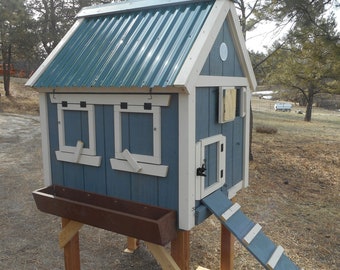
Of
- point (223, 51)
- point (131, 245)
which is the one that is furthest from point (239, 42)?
point (131, 245)

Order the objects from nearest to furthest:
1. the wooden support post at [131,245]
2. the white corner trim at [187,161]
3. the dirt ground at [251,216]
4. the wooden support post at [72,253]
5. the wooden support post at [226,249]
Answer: the white corner trim at [187,161] → the wooden support post at [72,253] → the wooden support post at [226,249] → the dirt ground at [251,216] → the wooden support post at [131,245]

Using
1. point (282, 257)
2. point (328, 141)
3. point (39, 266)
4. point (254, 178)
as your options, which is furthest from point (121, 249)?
point (328, 141)

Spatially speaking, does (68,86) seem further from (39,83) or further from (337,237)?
(337,237)

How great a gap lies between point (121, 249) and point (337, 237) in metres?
3.34

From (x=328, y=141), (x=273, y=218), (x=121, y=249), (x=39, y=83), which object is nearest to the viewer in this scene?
(x=39, y=83)

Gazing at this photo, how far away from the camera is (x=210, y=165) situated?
9.37ft

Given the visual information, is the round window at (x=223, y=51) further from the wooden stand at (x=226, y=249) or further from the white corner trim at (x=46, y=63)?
the wooden stand at (x=226, y=249)

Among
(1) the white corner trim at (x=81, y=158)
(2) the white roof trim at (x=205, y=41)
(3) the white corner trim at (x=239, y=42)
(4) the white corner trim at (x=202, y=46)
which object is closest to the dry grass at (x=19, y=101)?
(1) the white corner trim at (x=81, y=158)

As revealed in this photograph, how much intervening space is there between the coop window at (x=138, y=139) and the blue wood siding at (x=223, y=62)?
556 millimetres

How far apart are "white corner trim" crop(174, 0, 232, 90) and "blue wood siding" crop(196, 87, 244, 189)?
0.24 meters

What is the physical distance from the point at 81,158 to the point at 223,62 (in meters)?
1.52

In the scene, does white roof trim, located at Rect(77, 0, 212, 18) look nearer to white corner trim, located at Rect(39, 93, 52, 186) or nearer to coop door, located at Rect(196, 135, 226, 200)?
white corner trim, located at Rect(39, 93, 52, 186)

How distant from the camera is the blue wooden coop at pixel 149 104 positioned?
2.48 meters

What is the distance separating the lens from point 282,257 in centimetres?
305
